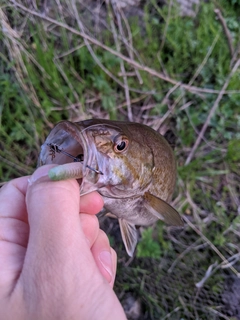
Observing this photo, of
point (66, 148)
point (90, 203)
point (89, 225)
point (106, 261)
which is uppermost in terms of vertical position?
point (66, 148)

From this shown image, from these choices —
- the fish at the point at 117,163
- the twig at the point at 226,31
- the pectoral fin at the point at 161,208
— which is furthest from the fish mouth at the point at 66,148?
the twig at the point at 226,31

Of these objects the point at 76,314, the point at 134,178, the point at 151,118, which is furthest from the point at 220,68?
the point at 76,314

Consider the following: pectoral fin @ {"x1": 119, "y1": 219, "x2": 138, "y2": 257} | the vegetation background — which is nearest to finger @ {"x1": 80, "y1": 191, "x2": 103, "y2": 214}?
pectoral fin @ {"x1": 119, "y1": 219, "x2": 138, "y2": 257}

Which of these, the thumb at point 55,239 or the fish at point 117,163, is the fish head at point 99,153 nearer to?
the fish at point 117,163

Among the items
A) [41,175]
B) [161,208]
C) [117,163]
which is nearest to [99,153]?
[117,163]

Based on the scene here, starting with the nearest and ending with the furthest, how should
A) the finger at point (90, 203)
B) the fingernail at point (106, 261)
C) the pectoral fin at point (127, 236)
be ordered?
1. the finger at point (90, 203)
2. the fingernail at point (106, 261)
3. the pectoral fin at point (127, 236)

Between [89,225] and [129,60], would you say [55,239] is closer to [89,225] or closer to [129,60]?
[89,225]

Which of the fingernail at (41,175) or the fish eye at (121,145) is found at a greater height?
the fingernail at (41,175)

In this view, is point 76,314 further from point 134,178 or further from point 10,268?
point 134,178
